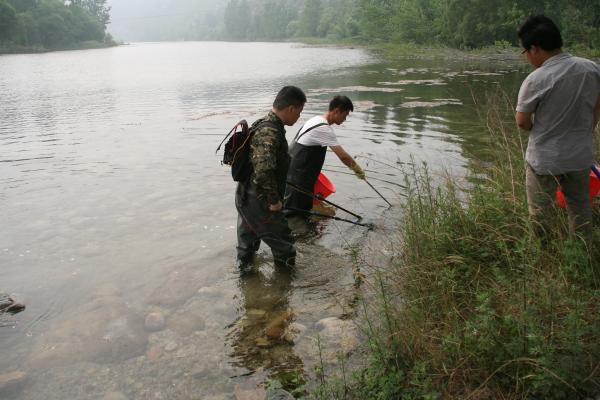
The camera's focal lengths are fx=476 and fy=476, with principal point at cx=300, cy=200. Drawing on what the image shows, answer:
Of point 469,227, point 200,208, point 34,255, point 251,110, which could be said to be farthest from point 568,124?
point 251,110

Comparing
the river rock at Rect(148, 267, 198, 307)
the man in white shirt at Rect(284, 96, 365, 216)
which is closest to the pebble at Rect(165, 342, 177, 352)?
the river rock at Rect(148, 267, 198, 307)

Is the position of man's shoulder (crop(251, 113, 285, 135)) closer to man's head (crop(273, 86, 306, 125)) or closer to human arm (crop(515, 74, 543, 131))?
man's head (crop(273, 86, 306, 125))

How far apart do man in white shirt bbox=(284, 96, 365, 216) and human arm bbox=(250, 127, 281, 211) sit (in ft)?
4.97

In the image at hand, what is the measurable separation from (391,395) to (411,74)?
1062 inches

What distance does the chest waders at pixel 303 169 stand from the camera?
6137mm

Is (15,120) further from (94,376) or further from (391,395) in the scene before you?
(391,395)

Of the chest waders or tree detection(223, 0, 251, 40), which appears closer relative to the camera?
the chest waders

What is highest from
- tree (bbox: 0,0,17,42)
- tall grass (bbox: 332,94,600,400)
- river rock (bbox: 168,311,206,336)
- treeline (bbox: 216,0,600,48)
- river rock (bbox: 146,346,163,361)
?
tree (bbox: 0,0,17,42)

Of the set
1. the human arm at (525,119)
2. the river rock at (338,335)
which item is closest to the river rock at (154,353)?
the river rock at (338,335)

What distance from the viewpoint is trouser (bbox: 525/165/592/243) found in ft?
12.5

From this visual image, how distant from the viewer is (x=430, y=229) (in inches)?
171

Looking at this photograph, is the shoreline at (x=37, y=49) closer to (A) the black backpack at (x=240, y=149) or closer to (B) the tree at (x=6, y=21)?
(B) the tree at (x=6, y=21)

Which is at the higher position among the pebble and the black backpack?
the black backpack

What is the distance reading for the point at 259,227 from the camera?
4848 millimetres
